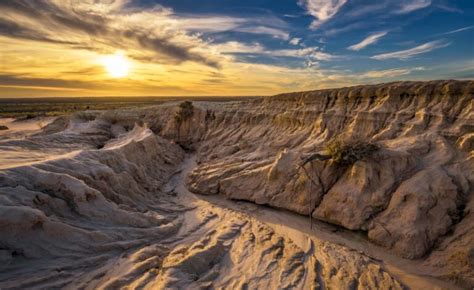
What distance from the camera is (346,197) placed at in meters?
8.64

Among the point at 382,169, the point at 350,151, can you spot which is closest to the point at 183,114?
the point at 350,151

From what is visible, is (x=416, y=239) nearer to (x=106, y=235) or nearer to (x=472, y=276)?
(x=472, y=276)

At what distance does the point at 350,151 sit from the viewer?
920 centimetres

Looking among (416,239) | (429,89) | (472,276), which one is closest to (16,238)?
(416,239)

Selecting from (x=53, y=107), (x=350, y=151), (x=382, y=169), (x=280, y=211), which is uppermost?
(x=350, y=151)

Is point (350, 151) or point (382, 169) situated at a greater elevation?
point (350, 151)

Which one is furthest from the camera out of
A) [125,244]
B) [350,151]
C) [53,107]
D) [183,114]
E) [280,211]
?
[53,107]

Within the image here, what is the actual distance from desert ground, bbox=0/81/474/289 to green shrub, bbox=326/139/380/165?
0.04 m

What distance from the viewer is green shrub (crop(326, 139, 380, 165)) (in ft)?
29.4

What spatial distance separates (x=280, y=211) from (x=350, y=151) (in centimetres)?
314

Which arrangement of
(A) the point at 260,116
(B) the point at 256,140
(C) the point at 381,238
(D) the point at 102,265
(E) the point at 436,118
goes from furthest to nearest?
(A) the point at 260,116
(B) the point at 256,140
(E) the point at 436,118
(C) the point at 381,238
(D) the point at 102,265

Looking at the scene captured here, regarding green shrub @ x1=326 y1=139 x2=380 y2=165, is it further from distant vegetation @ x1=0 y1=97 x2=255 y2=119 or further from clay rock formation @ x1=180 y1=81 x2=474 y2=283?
distant vegetation @ x1=0 y1=97 x2=255 y2=119

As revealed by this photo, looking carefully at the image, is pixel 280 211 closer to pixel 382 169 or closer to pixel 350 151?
pixel 350 151

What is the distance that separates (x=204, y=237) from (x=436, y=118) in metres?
8.49
